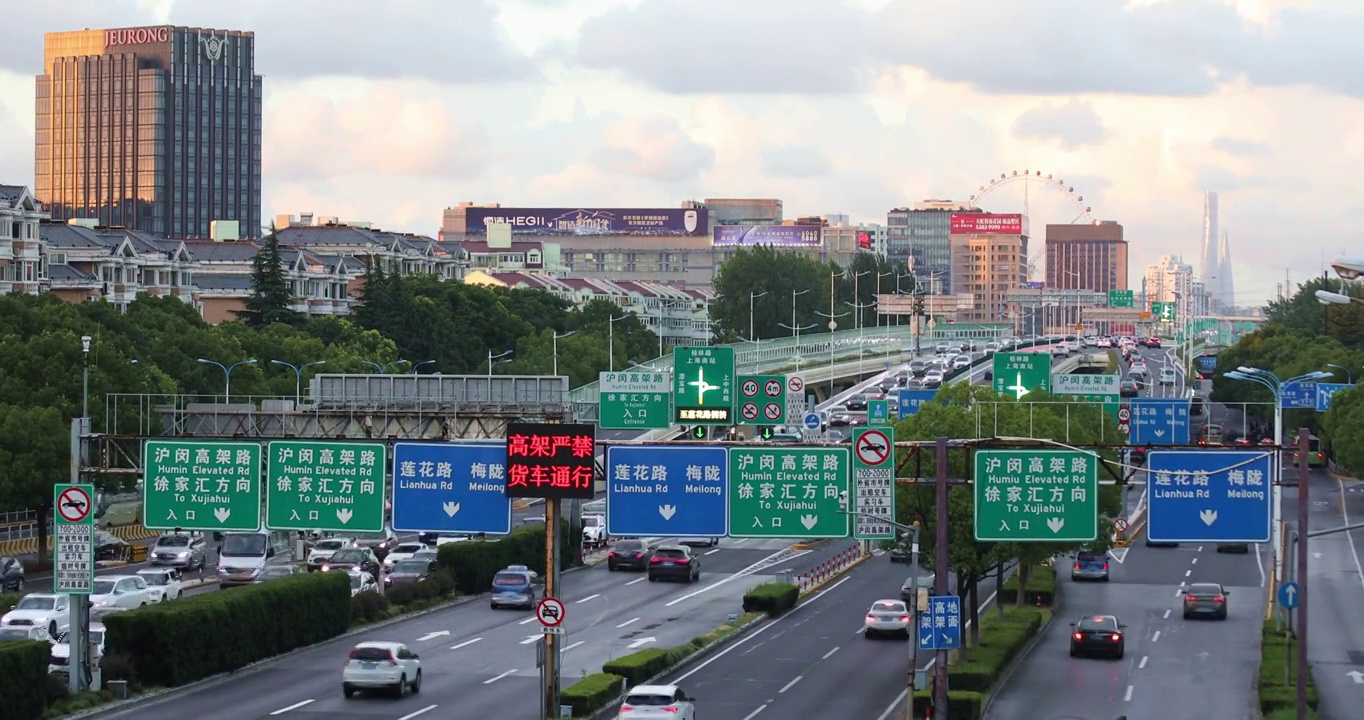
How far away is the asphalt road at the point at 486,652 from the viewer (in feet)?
165

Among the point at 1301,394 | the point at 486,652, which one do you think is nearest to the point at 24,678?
the point at 486,652

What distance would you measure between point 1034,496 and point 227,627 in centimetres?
2311

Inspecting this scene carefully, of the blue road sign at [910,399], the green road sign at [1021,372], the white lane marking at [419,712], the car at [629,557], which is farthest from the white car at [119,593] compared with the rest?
the blue road sign at [910,399]

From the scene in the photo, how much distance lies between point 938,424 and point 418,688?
60.1ft

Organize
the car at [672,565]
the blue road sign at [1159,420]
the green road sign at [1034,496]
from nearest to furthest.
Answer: the green road sign at [1034,496] → the car at [672,565] → the blue road sign at [1159,420]

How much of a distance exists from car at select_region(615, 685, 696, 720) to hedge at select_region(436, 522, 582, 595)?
28.6 metres

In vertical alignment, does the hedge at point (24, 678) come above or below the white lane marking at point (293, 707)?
above

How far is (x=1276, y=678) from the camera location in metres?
54.4

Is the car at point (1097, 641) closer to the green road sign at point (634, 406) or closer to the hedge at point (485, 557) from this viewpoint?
the hedge at point (485, 557)

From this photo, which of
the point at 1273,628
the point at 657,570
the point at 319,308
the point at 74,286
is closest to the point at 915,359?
the point at 319,308

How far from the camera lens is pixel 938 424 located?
61.8 m

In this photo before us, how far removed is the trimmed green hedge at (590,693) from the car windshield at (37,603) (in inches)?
652

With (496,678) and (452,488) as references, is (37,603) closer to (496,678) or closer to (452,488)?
(496,678)

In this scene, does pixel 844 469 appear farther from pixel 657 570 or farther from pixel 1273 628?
pixel 657 570
